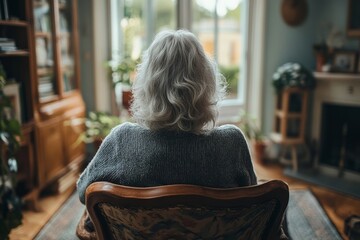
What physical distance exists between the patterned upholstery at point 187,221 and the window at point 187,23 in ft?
9.16

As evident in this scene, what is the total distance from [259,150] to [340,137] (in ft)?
2.61

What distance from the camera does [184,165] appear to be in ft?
3.57

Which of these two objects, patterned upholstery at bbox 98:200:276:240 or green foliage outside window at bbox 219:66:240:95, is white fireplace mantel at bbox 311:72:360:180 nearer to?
green foliage outside window at bbox 219:66:240:95

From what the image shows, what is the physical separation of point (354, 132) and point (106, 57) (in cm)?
254

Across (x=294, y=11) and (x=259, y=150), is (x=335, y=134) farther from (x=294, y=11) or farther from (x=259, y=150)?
(x=294, y=11)

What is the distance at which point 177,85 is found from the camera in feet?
3.69

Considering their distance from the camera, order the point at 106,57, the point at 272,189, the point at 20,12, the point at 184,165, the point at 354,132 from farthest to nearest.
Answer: the point at 106,57 < the point at 354,132 < the point at 20,12 < the point at 184,165 < the point at 272,189

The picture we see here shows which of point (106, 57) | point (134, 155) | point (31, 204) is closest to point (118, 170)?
point (134, 155)

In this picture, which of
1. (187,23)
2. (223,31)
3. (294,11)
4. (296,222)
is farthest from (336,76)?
(187,23)

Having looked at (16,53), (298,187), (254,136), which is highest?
(16,53)

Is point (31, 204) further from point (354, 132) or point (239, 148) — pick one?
point (354, 132)

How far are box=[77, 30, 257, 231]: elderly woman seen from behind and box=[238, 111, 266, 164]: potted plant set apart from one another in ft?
8.59

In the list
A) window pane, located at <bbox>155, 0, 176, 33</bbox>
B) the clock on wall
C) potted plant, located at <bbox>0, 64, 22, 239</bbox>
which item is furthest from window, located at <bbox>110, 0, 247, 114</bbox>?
potted plant, located at <bbox>0, 64, 22, 239</bbox>

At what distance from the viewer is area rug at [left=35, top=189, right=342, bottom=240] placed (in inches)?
91.0
